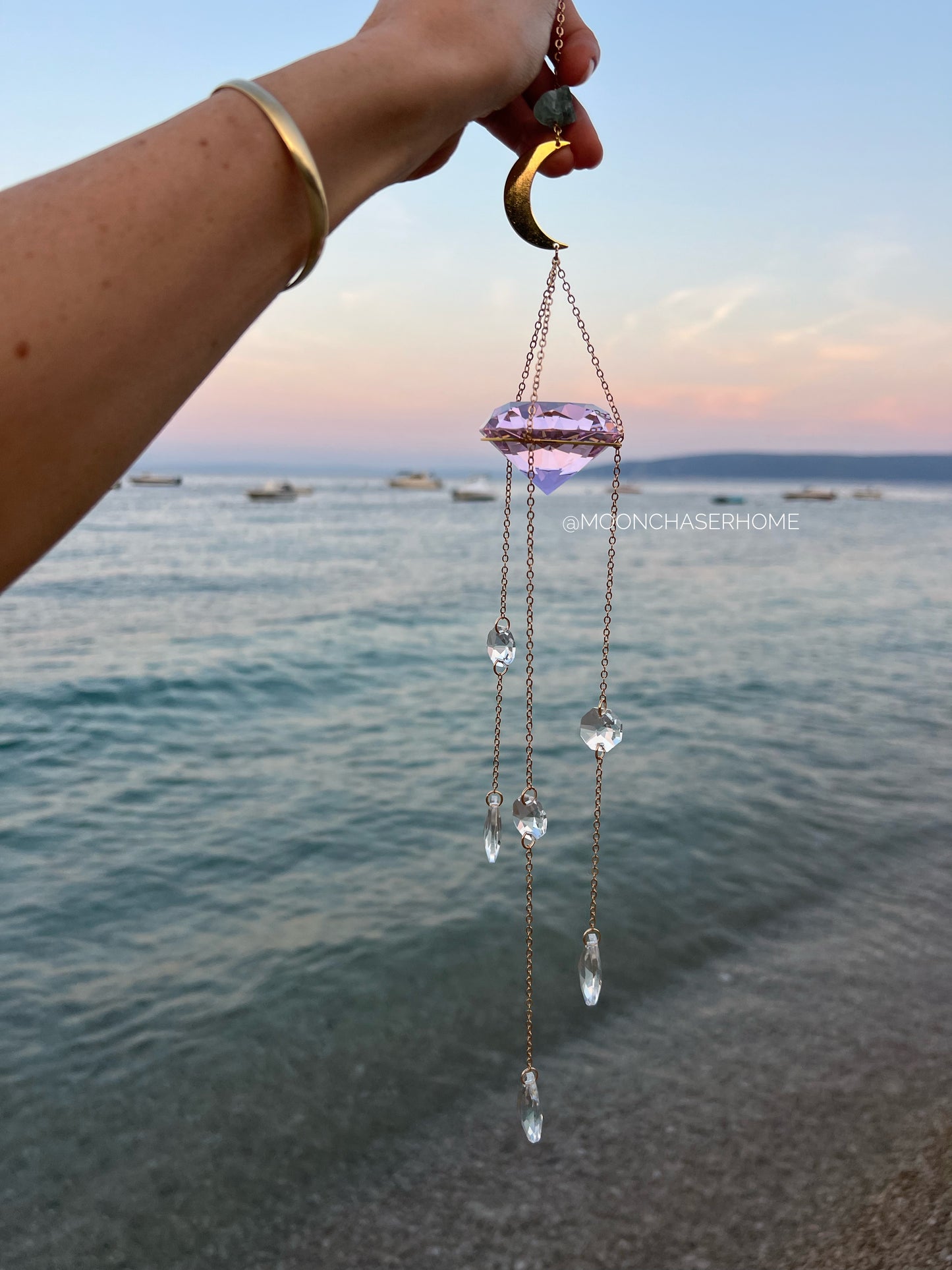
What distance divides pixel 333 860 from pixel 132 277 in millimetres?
6801

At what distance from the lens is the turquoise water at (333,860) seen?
4.03 metres

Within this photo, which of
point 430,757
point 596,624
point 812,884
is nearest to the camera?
point 812,884

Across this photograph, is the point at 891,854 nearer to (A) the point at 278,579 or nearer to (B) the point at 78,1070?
(B) the point at 78,1070

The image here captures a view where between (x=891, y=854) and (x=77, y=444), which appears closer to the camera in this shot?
(x=77, y=444)

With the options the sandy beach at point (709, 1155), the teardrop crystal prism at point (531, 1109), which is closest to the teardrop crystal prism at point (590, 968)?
the teardrop crystal prism at point (531, 1109)

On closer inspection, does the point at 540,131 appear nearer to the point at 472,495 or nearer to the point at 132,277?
the point at 132,277

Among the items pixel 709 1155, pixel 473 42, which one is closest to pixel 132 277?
pixel 473 42

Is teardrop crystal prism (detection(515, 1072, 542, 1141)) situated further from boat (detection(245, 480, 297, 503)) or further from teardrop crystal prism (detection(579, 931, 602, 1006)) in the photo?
boat (detection(245, 480, 297, 503))

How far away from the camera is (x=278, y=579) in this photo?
2536 cm

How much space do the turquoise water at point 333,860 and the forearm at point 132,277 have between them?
3.88 meters

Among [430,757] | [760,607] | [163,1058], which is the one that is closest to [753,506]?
[760,607]

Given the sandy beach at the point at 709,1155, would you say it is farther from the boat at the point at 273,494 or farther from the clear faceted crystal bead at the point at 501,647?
the boat at the point at 273,494

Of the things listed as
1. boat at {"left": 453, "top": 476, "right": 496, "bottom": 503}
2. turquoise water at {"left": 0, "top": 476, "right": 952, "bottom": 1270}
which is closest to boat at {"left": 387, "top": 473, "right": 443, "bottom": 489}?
boat at {"left": 453, "top": 476, "right": 496, "bottom": 503}

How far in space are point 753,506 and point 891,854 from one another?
8012cm
